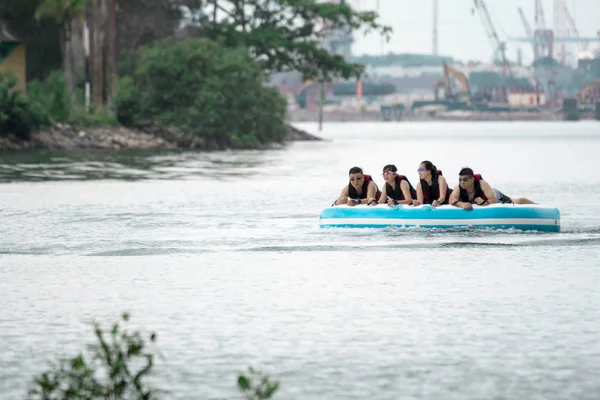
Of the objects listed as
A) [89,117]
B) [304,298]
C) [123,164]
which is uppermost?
[89,117]

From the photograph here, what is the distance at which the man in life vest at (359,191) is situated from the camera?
23984 millimetres

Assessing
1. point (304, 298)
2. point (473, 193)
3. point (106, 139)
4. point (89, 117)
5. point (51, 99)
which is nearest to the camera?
point (304, 298)

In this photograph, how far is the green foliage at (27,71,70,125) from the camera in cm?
6488

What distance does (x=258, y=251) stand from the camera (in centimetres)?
2061

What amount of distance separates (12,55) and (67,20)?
527 centimetres

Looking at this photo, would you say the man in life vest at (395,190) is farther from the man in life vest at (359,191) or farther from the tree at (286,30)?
the tree at (286,30)

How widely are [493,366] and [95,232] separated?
13.6 m

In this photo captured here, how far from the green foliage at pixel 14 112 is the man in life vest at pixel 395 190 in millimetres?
39279

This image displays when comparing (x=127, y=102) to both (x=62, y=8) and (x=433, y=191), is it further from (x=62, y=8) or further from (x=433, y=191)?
(x=433, y=191)

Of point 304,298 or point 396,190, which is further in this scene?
point 396,190

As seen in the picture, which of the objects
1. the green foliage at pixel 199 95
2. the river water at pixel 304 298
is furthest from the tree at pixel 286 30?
the river water at pixel 304 298

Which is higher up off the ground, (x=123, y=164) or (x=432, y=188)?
(x=432, y=188)

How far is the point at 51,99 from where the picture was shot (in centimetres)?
6550

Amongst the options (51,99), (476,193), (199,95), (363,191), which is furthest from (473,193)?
(199,95)
